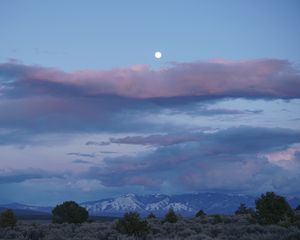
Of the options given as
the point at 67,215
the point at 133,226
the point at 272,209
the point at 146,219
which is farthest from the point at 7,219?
the point at 272,209

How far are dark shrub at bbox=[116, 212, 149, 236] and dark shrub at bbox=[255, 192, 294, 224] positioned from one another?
9983 mm

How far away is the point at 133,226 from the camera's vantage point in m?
34.6

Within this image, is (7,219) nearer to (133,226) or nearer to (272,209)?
(133,226)

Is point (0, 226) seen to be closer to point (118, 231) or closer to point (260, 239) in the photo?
point (118, 231)

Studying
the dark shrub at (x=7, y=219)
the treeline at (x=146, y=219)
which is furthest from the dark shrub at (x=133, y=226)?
the dark shrub at (x=7, y=219)

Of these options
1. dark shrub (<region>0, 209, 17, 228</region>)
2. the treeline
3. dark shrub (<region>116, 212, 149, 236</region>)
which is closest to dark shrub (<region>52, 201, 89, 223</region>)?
the treeline

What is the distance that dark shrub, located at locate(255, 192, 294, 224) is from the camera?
38.5m

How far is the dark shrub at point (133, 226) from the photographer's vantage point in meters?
34.3

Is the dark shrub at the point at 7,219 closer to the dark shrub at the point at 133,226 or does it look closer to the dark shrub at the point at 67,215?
the dark shrub at the point at 67,215

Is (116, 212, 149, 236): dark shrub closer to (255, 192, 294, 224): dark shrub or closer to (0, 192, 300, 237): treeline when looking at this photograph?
(0, 192, 300, 237): treeline

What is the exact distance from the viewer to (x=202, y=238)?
27.4 metres

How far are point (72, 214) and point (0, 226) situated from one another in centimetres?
842

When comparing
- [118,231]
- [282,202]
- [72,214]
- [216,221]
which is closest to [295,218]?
[282,202]

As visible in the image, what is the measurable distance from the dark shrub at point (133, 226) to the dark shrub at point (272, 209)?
998cm
